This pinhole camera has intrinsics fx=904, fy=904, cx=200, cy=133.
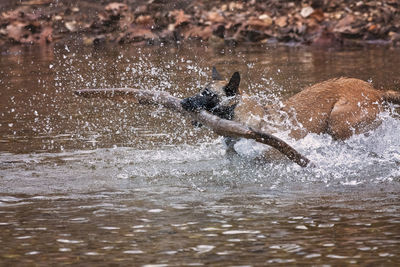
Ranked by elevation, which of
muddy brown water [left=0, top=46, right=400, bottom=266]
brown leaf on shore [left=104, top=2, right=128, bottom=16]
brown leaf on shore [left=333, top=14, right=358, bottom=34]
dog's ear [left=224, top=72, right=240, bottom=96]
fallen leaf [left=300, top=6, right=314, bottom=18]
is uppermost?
brown leaf on shore [left=104, top=2, right=128, bottom=16]

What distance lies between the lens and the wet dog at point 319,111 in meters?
9.30

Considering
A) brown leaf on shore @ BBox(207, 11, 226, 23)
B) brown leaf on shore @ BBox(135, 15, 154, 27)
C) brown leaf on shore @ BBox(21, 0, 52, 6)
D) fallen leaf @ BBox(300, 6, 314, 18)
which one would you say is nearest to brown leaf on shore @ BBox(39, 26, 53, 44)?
brown leaf on shore @ BBox(21, 0, 52, 6)

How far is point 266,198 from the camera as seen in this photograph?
770cm

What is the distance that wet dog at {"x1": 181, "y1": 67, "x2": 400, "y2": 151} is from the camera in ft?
30.5

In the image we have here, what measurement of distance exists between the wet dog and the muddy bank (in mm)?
11229

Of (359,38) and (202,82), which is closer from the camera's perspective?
(202,82)

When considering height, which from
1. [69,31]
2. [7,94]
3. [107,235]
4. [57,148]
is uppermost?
[69,31]

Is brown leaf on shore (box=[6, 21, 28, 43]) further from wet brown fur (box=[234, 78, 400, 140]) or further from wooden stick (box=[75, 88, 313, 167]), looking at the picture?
wet brown fur (box=[234, 78, 400, 140])

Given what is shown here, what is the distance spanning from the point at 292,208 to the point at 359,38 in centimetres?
1459

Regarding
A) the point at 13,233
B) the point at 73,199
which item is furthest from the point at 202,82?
the point at 13,233

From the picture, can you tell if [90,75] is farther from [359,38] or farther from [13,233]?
[13,233]

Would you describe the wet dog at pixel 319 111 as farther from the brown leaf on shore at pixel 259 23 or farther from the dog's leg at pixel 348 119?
the brown leaf on shore at pixel 259 23

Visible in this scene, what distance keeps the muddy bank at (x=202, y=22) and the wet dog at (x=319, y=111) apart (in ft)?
36.8

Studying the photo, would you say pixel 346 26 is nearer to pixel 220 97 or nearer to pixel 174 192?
pixel 220 97
